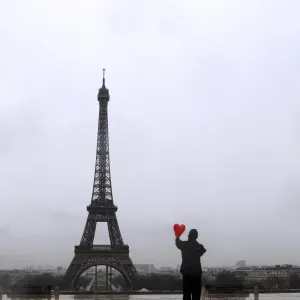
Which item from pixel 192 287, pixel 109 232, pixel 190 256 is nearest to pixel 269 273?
pixel 109 232

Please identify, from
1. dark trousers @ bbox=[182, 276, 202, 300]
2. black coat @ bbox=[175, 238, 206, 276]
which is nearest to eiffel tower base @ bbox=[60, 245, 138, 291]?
dark trousers @ bbox=[182, 276, 202, 300]

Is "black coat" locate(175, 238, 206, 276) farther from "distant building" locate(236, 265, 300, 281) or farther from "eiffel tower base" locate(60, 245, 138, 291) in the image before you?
"distant building" locate(236, 265, 300, 281)

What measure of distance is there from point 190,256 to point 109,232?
168 feet

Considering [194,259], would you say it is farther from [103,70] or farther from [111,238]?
[103,70]

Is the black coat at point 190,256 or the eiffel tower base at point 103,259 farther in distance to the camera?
the eiffel tower base at point 103,259

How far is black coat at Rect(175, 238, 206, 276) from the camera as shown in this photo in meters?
9.12

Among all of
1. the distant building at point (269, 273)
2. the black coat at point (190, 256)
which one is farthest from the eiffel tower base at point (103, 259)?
the black coat at point (190, 256)

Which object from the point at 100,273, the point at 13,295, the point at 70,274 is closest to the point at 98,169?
the point at 70,274

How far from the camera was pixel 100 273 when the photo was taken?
130500 millimetres

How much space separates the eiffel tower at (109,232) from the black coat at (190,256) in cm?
4710

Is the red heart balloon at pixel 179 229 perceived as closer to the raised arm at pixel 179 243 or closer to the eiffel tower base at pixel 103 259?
the raised arm at pixel 179 243

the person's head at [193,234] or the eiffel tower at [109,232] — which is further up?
the eiffel tower at [109,232]

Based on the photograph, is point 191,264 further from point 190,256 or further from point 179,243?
point 179,243

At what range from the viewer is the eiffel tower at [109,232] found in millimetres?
57469
